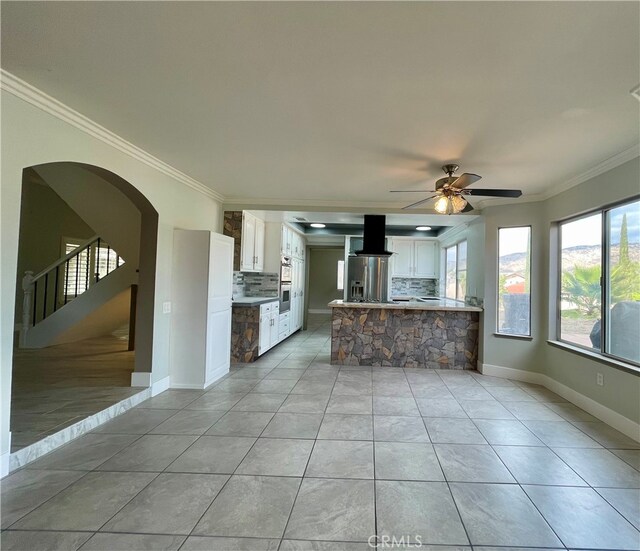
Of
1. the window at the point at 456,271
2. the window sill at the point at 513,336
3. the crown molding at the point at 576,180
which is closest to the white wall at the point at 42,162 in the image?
the crown molding at the point at 576,180

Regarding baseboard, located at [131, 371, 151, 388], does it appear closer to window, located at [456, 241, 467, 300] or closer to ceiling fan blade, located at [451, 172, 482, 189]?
ceiling fan blade, located at [451, 172, 482, 189]

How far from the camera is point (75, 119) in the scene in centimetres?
246

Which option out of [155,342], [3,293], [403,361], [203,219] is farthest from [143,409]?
[403,361]

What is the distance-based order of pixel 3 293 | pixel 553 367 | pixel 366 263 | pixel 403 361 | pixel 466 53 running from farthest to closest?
pixel 366 263 → pixel 403 361 → pixel 553 367 → pixel 3 293 → pixel 466 53

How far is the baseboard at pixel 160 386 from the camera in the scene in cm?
359

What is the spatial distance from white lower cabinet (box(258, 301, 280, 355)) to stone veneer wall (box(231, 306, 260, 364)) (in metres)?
0.10

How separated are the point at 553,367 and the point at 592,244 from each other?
1534 mm

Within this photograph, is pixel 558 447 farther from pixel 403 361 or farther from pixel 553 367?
pixel 403 361

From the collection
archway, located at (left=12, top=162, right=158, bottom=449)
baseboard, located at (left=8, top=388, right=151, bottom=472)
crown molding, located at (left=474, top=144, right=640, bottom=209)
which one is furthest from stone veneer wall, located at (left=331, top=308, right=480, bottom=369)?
baseboard, located at (left=8, top=388, right=151, bottom=472)

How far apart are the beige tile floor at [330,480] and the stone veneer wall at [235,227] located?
2.24 m

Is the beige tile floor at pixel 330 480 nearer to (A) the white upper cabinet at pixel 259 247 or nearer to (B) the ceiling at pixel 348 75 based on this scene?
(B) the ceiling at pixel 348 75

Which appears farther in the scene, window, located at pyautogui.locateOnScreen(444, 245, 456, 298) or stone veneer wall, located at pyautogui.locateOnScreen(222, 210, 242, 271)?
window, located at pyautogui.locateOnScreen(444, 245, 456, 298)

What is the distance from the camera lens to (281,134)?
269 cm

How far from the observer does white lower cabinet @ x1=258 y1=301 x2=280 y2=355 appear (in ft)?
17.2
